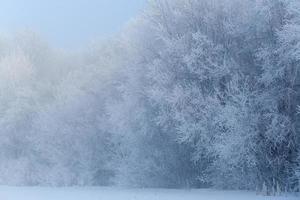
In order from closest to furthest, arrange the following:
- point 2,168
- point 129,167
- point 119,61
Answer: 1. point 129,167
2. point 119,61
3. point 2,168

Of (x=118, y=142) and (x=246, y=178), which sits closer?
(x=246, y=178)

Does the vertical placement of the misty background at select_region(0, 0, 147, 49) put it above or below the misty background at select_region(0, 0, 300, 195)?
above

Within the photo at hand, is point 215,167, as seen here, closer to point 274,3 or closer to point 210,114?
point 210,114

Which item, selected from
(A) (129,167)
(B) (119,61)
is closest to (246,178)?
(A) (129,167)

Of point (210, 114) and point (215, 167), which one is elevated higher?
point (210, 114)

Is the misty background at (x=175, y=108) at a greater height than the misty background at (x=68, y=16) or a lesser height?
lesser

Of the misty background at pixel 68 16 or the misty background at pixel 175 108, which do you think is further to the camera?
the misty background at pixel 68 16

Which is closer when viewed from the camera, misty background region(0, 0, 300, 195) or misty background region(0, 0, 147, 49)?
misty background region(0, 0, 300, 195)

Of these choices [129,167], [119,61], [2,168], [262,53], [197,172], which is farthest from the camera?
[2,168]

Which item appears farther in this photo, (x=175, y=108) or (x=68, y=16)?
(x=68, y=16)

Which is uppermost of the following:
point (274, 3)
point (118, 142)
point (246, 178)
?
point (274, 3)

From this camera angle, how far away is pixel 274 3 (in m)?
27.1

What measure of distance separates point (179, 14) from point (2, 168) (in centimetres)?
2166

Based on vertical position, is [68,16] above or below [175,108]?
above
